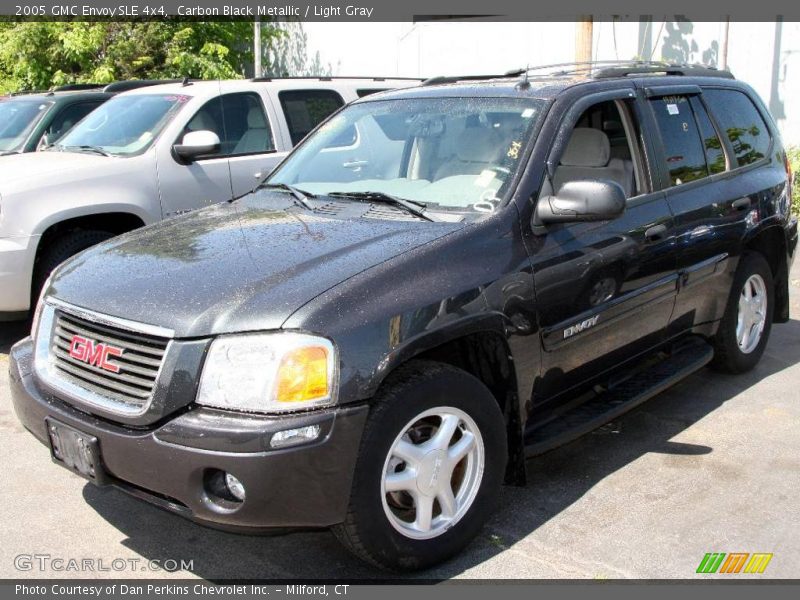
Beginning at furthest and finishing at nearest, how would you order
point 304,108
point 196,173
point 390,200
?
point 304,108, point 196,173, point 390,200

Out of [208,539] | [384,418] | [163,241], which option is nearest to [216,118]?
[163,241]

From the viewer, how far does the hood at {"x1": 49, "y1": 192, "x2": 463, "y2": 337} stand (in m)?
3.14

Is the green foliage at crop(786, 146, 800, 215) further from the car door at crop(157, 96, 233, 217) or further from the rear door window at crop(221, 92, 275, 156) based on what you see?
the car door at crop(157, 96, 233, 217)

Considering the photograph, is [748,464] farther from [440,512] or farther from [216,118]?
[216,118]

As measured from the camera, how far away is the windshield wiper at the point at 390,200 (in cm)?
395

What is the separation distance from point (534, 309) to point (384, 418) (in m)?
0.97

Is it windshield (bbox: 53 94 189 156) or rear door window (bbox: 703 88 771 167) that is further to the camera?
windshield (bbox: 53 94 189 156)

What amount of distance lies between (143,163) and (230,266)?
3938 mm

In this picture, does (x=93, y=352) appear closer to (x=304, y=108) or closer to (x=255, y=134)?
(x=255, y=134)

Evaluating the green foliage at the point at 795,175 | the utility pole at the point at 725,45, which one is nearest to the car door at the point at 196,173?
the green foliage at the point at 795,175

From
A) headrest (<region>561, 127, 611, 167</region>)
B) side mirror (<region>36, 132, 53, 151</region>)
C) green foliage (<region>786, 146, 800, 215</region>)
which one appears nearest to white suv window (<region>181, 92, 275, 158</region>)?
side mirror (<region>36, 132, 53, 151</region>)

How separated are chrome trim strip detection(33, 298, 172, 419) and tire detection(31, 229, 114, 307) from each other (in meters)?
2.82

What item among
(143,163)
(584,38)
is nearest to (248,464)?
(143,163)

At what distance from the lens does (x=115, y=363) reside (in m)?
3.29
